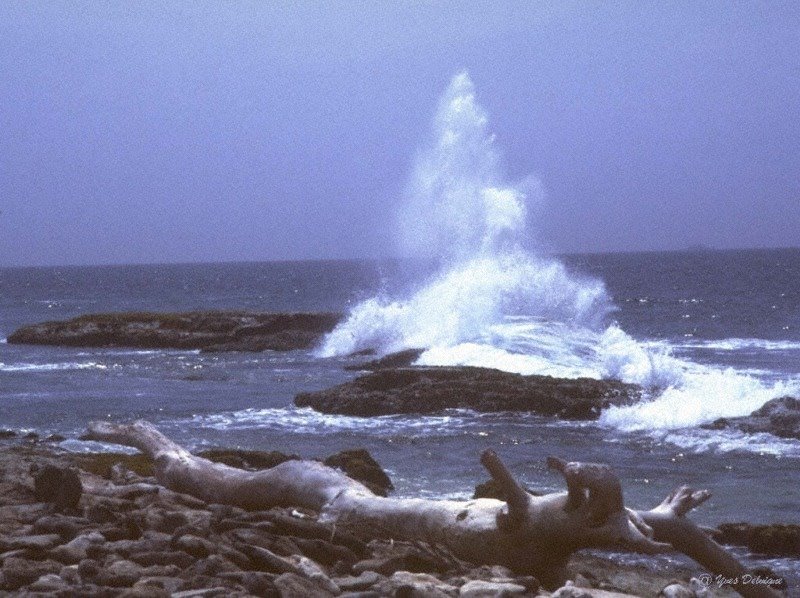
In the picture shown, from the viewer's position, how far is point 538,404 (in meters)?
22.2

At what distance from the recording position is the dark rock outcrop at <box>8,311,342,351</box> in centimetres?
4509

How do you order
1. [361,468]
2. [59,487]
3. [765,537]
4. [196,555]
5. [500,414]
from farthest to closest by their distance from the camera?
[500,414]
[361,468]
[765,537]
[59,487]
[196,555]

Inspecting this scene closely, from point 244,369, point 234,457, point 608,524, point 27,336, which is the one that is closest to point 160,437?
point 234,457

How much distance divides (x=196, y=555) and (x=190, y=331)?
42.5 meters

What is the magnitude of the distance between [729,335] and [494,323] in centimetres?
1652

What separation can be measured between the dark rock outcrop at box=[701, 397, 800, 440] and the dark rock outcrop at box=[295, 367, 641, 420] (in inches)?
96.4

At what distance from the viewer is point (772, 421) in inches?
763

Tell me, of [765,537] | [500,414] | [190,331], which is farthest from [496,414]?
[190,331]

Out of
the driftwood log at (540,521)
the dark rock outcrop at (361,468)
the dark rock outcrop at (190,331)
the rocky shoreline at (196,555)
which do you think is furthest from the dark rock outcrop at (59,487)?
the dark rock outcrop at (190,331)

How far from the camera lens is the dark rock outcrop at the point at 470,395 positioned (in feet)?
72.9

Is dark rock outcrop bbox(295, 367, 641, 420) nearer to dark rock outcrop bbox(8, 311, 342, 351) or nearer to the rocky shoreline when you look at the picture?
the rocky shoreline

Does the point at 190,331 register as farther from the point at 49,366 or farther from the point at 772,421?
the point at 772,421

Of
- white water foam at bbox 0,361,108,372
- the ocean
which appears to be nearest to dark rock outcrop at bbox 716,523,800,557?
the ocean

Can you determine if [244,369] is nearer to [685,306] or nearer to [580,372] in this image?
[580,372]
